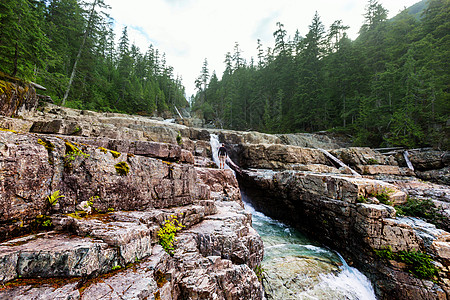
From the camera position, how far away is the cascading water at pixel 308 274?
5824mm

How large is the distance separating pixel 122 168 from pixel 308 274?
8.06 metres

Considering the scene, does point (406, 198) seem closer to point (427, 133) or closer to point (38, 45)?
point (427, 133)

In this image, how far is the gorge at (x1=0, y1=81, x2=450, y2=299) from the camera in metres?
2.33

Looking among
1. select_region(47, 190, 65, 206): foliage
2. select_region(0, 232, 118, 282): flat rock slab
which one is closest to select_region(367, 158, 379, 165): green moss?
select_region(0, 232, 118, 282): flat rock slab

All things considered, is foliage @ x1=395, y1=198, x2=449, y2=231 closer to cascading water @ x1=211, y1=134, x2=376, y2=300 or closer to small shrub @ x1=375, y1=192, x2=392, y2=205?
small shrub @ x1=375, y1=192, x2=392, y2=205

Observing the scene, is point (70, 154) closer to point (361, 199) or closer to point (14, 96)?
point (14, 96)

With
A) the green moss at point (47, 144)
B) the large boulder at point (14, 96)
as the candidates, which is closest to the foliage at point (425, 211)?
the green moss at point (47, 144)

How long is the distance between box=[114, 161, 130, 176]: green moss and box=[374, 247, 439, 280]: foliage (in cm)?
1049

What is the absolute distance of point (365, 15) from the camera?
3297 cm

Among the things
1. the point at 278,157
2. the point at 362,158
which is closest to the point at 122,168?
the point at 278,157

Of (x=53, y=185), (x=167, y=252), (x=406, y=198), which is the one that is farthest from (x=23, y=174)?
(x=406, y=198)

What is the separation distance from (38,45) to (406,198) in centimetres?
2775

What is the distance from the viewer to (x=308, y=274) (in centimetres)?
653

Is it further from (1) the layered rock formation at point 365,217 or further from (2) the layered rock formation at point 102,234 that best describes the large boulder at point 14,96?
(1) the layered rock formation at point 365,217
